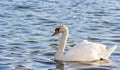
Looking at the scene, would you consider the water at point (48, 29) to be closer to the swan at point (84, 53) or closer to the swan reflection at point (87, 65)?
the swan reflection at point (87, 65)

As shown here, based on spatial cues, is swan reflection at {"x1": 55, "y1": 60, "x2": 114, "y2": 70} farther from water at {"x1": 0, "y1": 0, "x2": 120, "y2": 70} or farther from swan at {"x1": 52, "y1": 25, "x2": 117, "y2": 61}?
swan at {"x1": 52, "y1": 25, "x2": 117, "y2": 61}

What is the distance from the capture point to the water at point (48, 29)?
13984 mm

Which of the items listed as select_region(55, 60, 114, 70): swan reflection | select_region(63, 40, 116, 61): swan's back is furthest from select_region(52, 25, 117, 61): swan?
select_region(55, 60, 114, 70): swan reflection

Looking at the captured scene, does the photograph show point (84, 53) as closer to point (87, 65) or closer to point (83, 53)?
point (83, 53)

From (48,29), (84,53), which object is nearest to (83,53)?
(84,53)

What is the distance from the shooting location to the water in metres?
14.0

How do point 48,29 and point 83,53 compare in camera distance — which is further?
point 48,29

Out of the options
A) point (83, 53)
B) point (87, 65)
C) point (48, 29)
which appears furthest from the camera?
point (48, 29)

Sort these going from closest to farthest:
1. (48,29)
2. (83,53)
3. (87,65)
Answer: (87,65) < (83,53) < (48,29)

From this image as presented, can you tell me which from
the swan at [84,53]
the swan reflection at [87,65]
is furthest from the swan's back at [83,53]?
the swan reflection at [87,65]

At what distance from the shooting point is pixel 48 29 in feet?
65.3

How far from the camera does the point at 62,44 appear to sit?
48.6 ft

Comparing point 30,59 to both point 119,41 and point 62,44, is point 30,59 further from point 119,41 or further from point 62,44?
point 119,41

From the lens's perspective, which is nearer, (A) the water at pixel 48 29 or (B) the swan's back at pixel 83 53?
(A) the water at pixel 48 29
